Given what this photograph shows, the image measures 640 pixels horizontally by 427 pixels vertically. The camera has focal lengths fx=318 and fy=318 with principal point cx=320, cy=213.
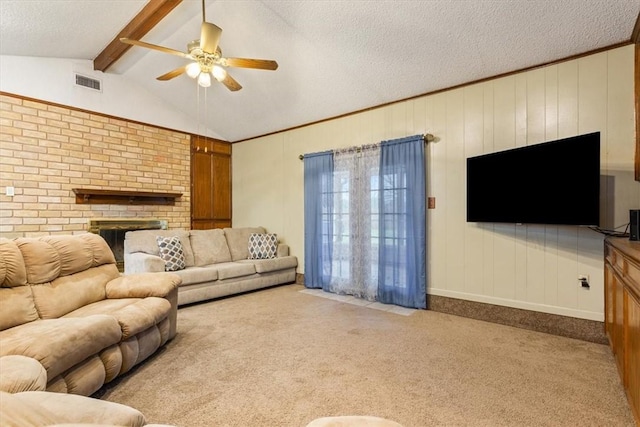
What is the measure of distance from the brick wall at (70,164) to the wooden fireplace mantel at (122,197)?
8cm

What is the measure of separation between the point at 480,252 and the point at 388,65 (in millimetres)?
2368

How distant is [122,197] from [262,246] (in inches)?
92.5

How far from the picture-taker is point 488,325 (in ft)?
11.1

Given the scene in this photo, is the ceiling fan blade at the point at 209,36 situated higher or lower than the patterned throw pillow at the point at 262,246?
higher

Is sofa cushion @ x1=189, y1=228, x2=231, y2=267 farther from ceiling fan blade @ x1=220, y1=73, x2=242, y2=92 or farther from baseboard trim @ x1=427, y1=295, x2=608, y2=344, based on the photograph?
baseboard trim @ x1=427, y1=295, x2=608, y2=344

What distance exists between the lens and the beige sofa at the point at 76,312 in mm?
1760

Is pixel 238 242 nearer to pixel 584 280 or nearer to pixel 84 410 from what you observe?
pixel 84 410

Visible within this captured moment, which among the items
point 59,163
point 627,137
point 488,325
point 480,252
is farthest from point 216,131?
point 627,137

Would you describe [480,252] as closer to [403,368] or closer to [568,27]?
[403,368]

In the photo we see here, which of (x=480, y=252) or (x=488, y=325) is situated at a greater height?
(x=480, y=252)

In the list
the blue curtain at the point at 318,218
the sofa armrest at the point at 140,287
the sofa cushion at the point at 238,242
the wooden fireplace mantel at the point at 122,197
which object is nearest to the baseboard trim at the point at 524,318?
the blue curtain at the point at 318,218

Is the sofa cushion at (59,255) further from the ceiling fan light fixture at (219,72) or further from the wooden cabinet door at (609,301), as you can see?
the wooden cabinet door at (609,301)

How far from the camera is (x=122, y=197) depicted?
509 centimetres

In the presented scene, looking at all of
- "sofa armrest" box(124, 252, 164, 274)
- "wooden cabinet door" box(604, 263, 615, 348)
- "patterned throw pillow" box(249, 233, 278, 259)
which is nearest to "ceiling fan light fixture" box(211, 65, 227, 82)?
"sofa armrest" box(124, 252, 164, 274)
